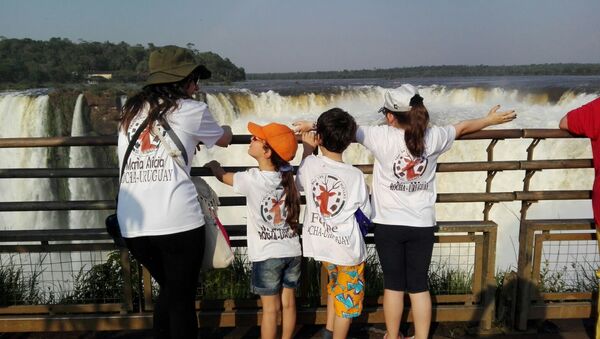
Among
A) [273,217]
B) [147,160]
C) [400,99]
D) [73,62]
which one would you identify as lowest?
[273,217]

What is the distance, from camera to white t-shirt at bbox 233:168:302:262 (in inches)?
104

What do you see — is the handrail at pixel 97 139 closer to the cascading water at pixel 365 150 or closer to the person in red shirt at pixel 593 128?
the person in red shirt at pixel 593 128

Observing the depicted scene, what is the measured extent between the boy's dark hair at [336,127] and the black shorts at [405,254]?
0.52 metres

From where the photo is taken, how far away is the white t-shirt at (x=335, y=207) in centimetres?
265

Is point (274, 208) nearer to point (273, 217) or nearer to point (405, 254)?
point (273, 217)

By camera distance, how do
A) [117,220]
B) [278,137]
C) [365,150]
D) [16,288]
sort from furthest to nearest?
[365,150]
[16,288]
[278,137]
[117,220]

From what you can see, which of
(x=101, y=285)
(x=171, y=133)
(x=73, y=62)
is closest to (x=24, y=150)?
(x=101, y=285)

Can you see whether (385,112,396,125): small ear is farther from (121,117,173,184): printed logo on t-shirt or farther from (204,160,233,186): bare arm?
(121,117,173,184): printed logo on t-shirt

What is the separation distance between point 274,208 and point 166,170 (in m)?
0.60

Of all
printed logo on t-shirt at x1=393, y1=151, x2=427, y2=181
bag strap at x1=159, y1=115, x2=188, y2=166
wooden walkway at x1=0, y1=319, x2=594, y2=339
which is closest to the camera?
bag strap at x1=159, y1=115, x2=188, y2=166

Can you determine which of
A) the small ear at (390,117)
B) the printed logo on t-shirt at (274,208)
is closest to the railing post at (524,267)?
the small ear at (390,117)

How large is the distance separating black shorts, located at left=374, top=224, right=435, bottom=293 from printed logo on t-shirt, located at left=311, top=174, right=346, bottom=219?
300 mm

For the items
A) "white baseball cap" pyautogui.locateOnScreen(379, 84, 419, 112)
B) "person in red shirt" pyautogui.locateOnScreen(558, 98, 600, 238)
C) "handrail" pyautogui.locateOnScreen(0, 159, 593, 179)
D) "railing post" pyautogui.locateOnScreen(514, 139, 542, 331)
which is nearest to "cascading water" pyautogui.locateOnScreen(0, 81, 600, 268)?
"railing post" pyautogui.locateOnScreen(514, 139, 542, 331)

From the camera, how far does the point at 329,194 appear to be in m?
2.65
